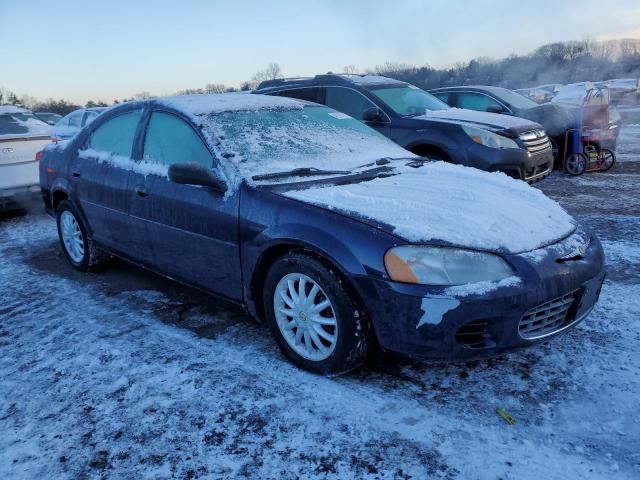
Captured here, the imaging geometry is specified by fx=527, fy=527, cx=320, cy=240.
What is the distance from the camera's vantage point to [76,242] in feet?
15.1

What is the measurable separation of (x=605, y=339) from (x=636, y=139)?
42.5 feet

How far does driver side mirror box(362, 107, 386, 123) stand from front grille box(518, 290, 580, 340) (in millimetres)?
4471

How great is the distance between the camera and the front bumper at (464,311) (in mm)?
2281

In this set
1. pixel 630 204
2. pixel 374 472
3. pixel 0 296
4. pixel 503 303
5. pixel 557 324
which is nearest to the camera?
pixel 374 472

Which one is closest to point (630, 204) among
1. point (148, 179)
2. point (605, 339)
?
point (605, 339)

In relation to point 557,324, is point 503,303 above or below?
above

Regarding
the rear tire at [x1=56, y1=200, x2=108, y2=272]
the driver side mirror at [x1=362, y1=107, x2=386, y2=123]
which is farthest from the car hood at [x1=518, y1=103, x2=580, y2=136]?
the rear tire at [x1=56, y1=200, x2=108, y2=272]

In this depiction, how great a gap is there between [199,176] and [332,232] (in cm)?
95

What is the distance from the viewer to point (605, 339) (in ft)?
9.72

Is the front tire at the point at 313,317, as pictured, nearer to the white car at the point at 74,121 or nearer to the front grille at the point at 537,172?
the front grille at the point at 537,172

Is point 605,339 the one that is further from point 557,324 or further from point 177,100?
point 177,100

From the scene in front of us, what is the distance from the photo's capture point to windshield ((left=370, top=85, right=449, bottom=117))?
677 cm

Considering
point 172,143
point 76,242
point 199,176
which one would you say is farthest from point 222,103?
point 76,242

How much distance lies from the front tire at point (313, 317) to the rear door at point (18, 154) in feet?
16.3
